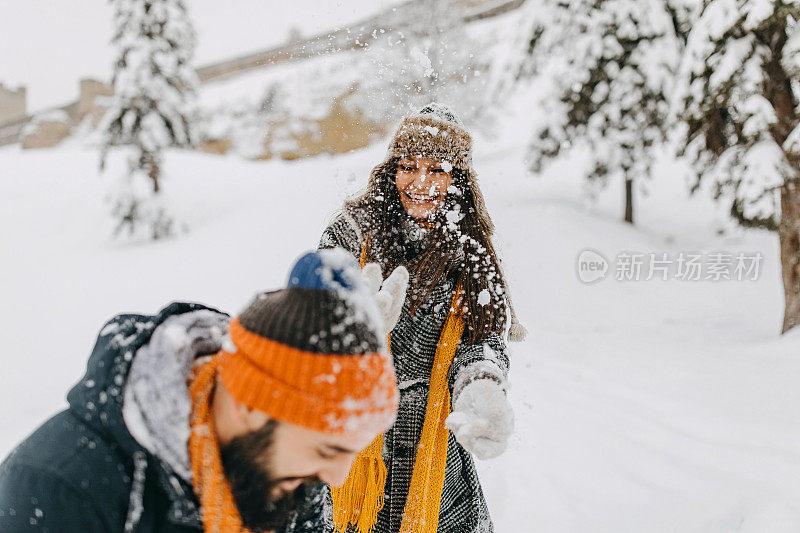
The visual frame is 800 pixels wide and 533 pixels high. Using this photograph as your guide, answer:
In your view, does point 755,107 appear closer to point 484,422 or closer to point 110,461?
point 484,422

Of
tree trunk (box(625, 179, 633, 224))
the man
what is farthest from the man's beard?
tree trunk (box(625, 179, 633, 224))

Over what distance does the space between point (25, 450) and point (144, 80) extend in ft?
50.6

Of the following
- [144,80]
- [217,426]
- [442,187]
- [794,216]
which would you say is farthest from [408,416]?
[144,80]

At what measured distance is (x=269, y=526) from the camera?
1041mm

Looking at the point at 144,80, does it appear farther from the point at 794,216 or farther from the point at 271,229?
the point at 794,216

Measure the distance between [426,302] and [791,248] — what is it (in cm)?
655

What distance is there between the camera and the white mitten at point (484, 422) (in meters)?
1.43

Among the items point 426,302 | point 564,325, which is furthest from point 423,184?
point 564,325

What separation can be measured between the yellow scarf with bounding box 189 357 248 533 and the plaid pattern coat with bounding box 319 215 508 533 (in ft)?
3.02

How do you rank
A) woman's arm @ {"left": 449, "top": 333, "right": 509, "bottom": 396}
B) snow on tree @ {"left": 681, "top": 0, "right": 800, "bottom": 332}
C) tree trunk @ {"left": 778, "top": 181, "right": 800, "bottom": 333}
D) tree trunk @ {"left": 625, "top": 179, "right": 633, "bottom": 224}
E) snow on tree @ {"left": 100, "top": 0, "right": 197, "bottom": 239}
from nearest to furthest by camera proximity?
woman's arm @ {"left": 449, "top": 333, "right": 509, "bottom": 396} → snow on tree @ {"left": 681, "top": 0, "right": 800, "bottom": 332} → tree trunk @ {"left": 778, "top": 181, "right": 800, "bottom": 333} → tree trunk @ {"left": 625, "top": 179, "right": 633, "bottom": 224} → snow on tree @ {"left": 100, "top": 0, "right": 197, "bottom": 239}

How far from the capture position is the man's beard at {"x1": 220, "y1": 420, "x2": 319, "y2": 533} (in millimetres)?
934

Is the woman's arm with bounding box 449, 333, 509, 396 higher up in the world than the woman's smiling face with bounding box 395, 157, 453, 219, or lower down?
lower down

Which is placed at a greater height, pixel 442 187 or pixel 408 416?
pixel 442 187

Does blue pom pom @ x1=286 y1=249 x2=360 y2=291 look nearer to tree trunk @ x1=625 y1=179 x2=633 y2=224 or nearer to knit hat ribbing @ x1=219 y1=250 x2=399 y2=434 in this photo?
knit hat ribbing @ x1=219 y1=250 x2=399 y2=434
